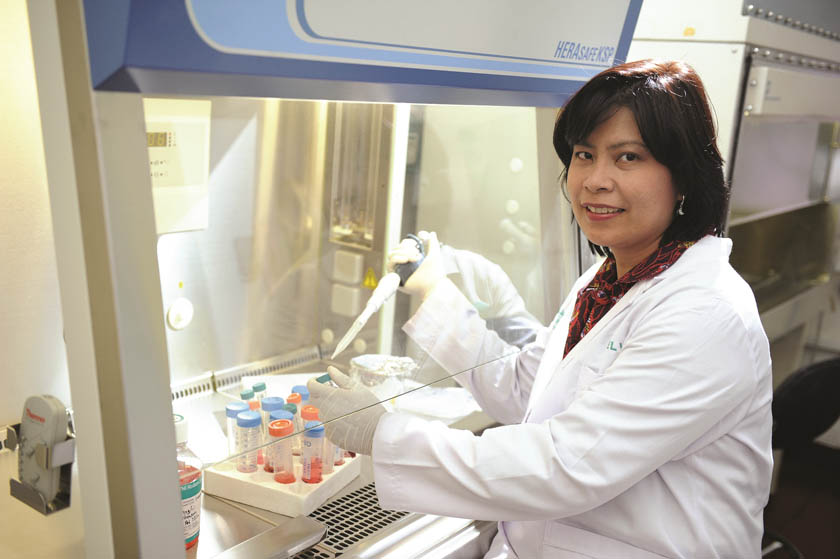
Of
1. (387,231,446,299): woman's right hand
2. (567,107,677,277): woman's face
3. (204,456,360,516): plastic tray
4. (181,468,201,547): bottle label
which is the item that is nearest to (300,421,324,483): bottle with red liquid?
(204,456,360,516): plastic tray

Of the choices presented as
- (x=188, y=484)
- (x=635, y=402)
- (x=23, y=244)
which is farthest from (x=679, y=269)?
(x=23, y=244)

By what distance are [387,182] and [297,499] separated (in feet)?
2.39

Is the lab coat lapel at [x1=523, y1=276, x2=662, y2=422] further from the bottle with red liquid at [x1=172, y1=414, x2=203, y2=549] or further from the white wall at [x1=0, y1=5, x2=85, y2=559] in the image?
the white wall at [x1=0, y1=5, x2=85, y2=559]

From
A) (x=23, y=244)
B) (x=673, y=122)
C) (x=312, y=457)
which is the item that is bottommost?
(x=312, y=457)

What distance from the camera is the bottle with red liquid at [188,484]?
1184 mm

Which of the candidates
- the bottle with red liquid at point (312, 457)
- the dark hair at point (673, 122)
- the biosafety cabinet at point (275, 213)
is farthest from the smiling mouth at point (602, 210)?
the bottle with red liquid at point (312, 457)

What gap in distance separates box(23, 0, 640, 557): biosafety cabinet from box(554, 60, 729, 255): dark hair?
158 mm

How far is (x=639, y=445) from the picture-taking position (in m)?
1.11

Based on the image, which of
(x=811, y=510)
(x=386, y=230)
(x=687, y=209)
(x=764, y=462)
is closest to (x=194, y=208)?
(x=386, y=230)

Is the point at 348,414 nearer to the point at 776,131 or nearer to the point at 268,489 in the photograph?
the point at 268,489

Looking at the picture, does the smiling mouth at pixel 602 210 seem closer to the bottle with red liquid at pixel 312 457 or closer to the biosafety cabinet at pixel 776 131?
the bottle with red liquid at pixel 312 457

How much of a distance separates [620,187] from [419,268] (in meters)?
0.49

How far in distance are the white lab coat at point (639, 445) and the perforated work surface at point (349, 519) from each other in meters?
0.20

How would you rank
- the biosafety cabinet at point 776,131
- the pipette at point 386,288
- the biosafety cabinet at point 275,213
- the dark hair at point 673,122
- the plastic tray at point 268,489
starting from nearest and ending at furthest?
the biosafety cabinet at point 275,213, the dark hair at point 673,122, the plastic tray at point 268,489, the pipette at point 386,288, the biosafety cabinet at point 776,131
